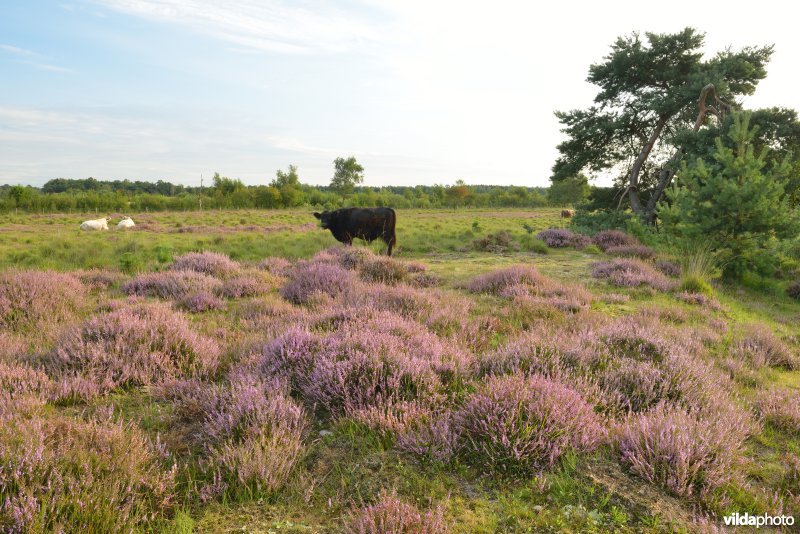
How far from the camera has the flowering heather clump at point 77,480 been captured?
1965 mm

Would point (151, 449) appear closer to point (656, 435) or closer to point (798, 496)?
point (656, 435)

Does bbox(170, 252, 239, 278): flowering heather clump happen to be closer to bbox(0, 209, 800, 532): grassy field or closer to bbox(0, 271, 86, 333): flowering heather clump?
bbox(0, 271, 86, 333): flowering heather clump

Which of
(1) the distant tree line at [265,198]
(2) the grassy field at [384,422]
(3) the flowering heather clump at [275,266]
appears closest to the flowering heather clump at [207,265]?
(3) the flowering heather clump at [275,266]

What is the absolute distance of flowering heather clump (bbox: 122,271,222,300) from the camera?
24.8ft

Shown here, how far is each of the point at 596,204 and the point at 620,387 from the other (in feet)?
64.5

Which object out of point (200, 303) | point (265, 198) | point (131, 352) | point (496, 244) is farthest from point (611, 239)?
point (265, 198)

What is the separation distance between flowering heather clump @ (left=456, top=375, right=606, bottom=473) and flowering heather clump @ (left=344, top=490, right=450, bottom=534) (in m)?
0.67

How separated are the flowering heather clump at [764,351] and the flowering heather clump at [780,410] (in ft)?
4.05

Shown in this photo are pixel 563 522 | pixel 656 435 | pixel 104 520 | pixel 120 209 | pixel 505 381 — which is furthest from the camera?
pixel 120 209

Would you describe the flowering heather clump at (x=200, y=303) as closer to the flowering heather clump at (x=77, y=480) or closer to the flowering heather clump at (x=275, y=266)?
the flowering heather clump at (x=275, y=266)

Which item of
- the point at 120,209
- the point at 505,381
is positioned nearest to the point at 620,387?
the point at 505,381

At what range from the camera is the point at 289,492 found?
250 cm

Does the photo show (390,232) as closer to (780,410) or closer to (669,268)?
(669,268)

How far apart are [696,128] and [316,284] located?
711 inches
